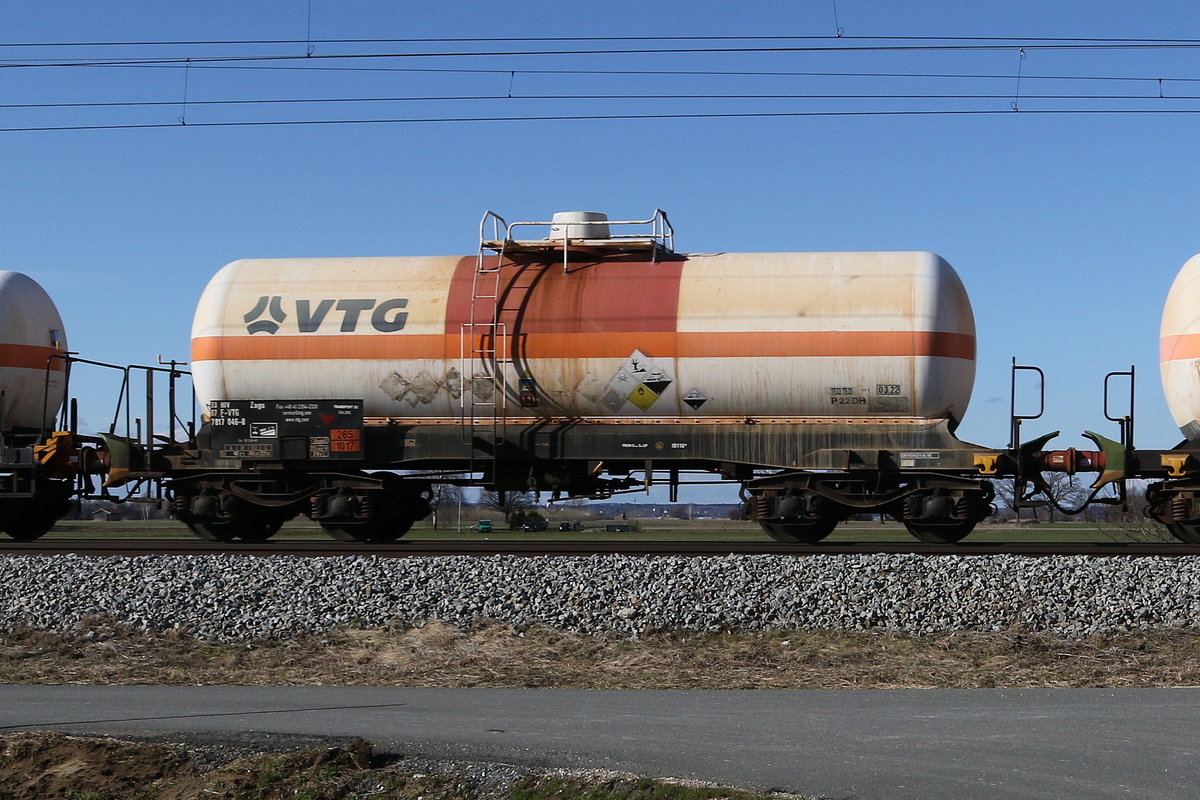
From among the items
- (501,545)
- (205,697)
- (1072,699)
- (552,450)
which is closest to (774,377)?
(552,450)

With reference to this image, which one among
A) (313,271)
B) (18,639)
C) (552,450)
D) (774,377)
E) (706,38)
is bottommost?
(18,639)

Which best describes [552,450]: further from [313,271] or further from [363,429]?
[313,271]

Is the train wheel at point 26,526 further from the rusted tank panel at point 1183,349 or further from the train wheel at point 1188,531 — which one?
the rusted tank panel at point 1183,349

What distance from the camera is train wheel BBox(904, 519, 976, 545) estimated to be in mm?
15398

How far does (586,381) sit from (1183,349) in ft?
25.2

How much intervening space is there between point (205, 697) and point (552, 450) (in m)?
7.75

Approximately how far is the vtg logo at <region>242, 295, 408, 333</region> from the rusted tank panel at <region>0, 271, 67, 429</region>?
3943mm

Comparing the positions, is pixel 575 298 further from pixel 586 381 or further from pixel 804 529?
pixel 804 529

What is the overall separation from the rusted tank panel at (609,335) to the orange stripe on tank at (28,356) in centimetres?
361

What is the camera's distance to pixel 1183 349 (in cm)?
1540

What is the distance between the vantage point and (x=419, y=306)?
16.0 metres

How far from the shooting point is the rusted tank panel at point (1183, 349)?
15.2 m

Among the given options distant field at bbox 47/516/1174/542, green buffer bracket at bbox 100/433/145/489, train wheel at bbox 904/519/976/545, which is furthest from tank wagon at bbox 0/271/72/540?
distant field at bbox 47/516/1174/542

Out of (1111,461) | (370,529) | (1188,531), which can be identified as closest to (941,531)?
(1111,461)
